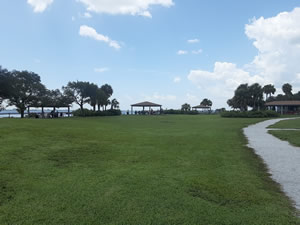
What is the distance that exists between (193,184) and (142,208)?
1.18 metres

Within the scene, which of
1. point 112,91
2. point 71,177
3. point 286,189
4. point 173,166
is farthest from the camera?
point 112,91

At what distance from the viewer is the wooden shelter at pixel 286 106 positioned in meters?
40.6

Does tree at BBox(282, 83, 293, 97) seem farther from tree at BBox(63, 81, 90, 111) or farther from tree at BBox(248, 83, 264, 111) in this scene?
tree at BBox(63, 81, 90, 111)

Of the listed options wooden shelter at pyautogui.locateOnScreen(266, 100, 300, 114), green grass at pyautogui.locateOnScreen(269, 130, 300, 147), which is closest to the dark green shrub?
wooden shelter at pyautogui.locateOnScreen(266, 100, 300, 114)

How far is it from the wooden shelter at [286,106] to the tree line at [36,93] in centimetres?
3246

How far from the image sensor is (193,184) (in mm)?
3572

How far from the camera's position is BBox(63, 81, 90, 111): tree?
3698 cm

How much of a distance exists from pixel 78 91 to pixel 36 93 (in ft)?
28.3

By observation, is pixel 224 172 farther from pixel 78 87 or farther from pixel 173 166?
pixel 78 87

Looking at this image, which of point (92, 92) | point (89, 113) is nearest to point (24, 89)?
point (89, 113)

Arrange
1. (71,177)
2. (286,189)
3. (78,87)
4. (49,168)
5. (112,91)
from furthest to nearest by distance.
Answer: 1. (112,91)
2. (78,87)
3. (49,168)
4. (71,177)
5. (286,189)

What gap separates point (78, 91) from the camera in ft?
124

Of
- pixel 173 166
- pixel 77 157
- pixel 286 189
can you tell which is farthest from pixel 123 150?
pixel 286 189

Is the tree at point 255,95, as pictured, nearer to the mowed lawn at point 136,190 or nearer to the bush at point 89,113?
the bush at point 89,113
